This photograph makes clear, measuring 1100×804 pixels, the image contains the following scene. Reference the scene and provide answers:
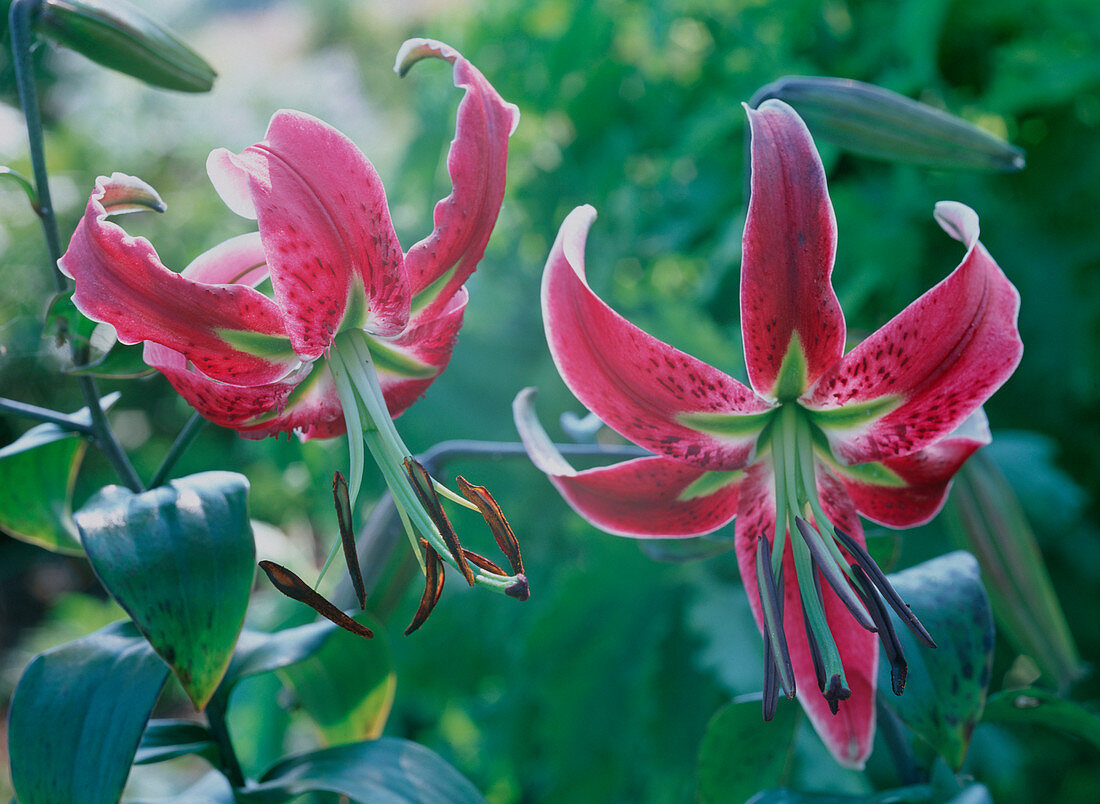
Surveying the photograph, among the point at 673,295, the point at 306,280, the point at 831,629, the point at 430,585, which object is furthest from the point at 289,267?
the point at 673,295

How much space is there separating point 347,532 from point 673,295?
577 millimetres

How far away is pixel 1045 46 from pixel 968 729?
1.90 ft

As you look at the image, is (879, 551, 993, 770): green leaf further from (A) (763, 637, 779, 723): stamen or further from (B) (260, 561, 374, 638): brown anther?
(B) (260, 561, 374, 638): brown anther

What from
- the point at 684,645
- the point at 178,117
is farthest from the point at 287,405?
the point at 178,117

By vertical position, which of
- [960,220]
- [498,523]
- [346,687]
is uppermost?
[960,220]

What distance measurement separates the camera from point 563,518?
76cm

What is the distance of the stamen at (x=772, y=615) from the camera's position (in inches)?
9.7

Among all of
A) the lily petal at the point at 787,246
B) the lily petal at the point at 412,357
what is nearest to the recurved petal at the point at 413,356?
the lily petal at the point at 412,357

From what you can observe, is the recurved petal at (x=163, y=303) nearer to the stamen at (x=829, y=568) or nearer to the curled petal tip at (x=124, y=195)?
the curled petal tip at (x=124, y=195)

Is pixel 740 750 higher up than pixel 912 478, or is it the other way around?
pixel 912 478

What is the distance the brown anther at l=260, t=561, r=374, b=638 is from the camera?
0.24m

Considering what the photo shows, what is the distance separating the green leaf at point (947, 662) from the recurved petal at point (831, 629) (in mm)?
11

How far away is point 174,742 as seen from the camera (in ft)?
0.98

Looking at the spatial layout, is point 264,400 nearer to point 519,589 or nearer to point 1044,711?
point 519,589
